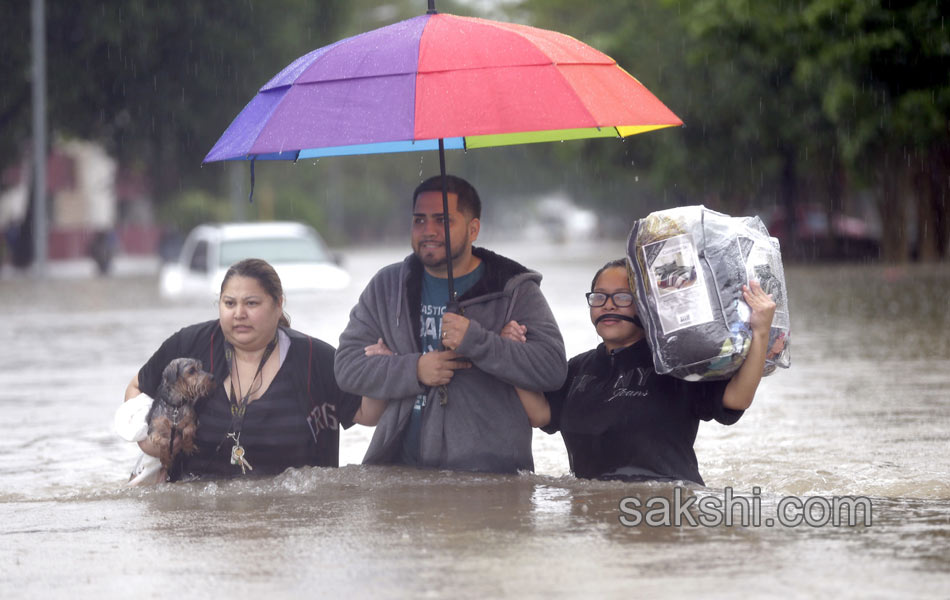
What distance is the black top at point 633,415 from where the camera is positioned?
19.4ft

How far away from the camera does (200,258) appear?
21.9 metres

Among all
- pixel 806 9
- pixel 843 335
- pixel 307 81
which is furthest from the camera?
pixel 806 9

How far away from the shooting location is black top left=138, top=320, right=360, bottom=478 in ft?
21.0

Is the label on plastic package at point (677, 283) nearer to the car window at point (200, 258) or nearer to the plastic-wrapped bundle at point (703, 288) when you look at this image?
the plastic-wrapped bundle at point (703, 288)

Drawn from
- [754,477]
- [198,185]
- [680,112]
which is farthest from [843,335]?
[198,185]

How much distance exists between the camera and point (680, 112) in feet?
125

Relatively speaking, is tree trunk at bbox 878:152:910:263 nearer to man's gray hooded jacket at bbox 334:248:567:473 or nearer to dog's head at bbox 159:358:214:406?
man's gray hooded jacket at bbox 334:248:567:473

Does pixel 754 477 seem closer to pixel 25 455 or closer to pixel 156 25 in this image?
pixel 25 455

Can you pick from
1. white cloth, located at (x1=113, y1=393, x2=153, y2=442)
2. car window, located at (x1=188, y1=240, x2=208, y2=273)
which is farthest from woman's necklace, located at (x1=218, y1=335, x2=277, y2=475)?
car window, located at (x1=188, y1=240, x2=208, y2=273)

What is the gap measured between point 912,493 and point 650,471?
128 cm

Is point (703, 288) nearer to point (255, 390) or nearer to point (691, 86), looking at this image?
point (255, 390)

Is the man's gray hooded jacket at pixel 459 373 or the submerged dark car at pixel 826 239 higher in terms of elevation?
the submerged dark car at pixel 826 239

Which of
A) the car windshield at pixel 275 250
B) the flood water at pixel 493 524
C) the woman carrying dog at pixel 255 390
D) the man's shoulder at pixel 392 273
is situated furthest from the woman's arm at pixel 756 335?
the car windshield at pixel 275 250

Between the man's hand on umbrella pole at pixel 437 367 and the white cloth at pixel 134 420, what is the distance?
3.89 ft
